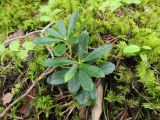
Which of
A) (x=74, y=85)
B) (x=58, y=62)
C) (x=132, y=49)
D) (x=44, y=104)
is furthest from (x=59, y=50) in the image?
(x=132, y=49)

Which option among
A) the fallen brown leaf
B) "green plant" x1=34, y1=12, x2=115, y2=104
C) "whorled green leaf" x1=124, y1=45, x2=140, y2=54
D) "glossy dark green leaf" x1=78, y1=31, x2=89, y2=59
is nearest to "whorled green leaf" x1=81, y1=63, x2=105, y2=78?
"green plant" x1=34, y1=12, x2=115, y2=104

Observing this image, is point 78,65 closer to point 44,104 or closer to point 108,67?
point 108,67

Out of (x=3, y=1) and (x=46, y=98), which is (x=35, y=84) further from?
(x=3, y=1)

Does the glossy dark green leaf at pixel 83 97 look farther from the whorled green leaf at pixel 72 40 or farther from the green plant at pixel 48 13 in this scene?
the green plant at pixel 48 13

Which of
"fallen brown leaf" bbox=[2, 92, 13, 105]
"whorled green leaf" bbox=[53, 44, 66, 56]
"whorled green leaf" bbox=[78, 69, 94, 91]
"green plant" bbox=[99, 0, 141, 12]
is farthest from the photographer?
"green plant" bbox=[99, 0, 141, 12]

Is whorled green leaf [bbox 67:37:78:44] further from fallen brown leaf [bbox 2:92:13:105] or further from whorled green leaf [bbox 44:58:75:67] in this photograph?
fallen brown leaf [bbox 2:92:13:105]

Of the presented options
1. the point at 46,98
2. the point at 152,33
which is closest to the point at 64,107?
the point at 46,98

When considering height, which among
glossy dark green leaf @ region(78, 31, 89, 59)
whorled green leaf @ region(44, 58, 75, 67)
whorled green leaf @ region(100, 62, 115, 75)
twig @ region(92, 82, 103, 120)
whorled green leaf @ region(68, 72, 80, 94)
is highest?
glossy dark green leaf @ region(78, 31, 89, 59)
